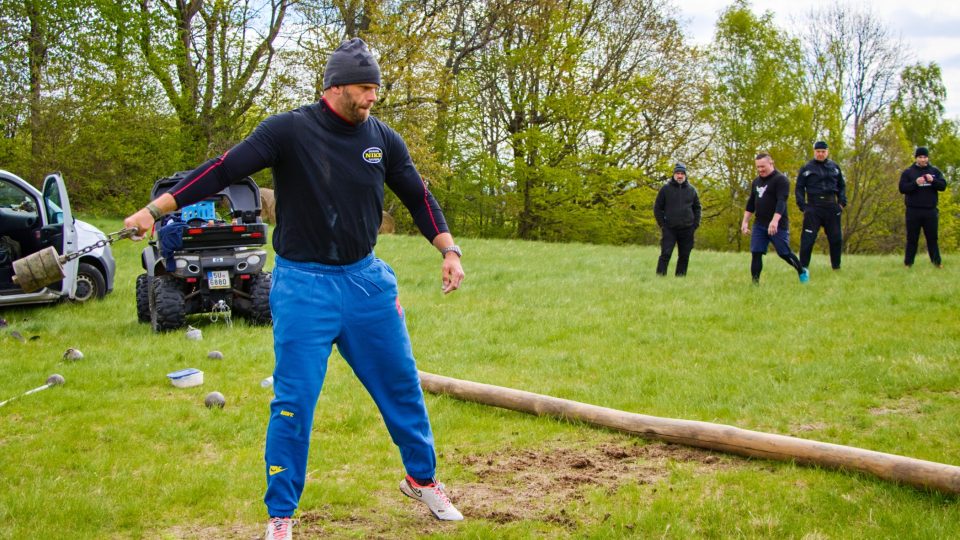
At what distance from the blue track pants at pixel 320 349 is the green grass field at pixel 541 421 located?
524 millimetres

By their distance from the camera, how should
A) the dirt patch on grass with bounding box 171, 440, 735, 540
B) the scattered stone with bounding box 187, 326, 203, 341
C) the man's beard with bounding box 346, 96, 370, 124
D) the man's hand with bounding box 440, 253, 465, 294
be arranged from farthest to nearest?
the scattered stone with bounding box 187, 326, 203, 341 → the man's hand with bounding box 440, 253, 465, 294 → the dirt patch on grass with bounding box 171, 440, 735, 540 → the man's beard with bounding box 346, 96, 370, 124

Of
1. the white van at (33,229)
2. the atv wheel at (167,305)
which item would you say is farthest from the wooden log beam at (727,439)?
the white van at (33,229)

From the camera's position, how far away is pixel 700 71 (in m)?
36.8

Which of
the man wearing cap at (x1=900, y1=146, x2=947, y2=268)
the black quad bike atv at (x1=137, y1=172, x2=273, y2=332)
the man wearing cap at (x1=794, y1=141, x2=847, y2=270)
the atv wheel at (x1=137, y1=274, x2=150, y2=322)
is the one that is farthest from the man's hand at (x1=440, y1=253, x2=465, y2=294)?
the man wearing cap at (x1=900, y1=146, x2=947, y2=268)

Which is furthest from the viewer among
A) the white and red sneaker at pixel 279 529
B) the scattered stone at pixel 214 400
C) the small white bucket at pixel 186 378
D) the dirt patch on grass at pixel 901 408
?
the small white bucket at pixel 186 378

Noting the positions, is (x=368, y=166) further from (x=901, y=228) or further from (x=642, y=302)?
(x=901, y=228)

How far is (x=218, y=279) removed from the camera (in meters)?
10.3

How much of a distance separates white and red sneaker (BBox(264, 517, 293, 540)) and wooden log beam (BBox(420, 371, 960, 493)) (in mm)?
2660

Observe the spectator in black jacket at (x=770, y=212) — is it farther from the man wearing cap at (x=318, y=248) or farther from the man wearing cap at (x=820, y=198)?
the man wearing cap at (x=318, y=248)

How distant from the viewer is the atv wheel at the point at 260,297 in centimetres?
1070

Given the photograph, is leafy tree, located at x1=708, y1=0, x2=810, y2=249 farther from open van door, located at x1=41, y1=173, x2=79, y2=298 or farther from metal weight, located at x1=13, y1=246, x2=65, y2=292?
metal weight, located at x1=13, y1=246, x2=65, y2=292

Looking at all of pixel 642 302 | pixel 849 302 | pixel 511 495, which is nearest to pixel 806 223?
pixel 849 302

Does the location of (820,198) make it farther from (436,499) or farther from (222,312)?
(436,499)

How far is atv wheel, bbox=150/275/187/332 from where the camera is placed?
33.7 feet
